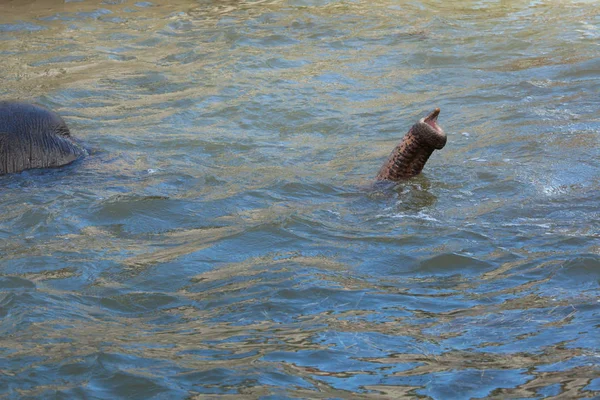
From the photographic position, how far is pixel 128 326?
3.70 meters

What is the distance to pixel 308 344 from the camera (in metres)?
3.44

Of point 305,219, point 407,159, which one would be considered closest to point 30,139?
point 305,219

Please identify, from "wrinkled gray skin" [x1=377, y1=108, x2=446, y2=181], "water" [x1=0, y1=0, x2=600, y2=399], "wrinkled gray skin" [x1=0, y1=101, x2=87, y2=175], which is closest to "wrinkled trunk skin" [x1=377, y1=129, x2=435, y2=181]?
"wrinkled gray skin" [x1=377, y1=108, x2=446, y2=181]

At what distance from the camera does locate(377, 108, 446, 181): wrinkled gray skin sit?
5086 mm

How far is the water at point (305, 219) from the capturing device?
10.7ft

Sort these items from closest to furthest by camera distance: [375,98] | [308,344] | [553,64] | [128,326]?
[308,344], [128,326], [375,98], [553,64]

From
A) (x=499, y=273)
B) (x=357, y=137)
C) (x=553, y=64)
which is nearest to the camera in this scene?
(x=499, y=273)

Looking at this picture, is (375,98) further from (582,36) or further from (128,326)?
(128,326)

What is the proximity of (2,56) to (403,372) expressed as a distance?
7.76 meters

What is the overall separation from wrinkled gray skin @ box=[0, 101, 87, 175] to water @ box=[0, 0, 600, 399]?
0.34 feet

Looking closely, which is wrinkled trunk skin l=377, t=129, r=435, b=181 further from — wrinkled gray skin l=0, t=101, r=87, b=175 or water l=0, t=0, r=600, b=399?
wrinkled gray skin l=0, t=101, r=87, b=175

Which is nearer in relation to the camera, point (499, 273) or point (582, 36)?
point (499, 273)

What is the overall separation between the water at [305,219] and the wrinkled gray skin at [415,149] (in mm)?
133

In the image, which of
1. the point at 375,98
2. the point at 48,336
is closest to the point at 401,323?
the point at 48,336
